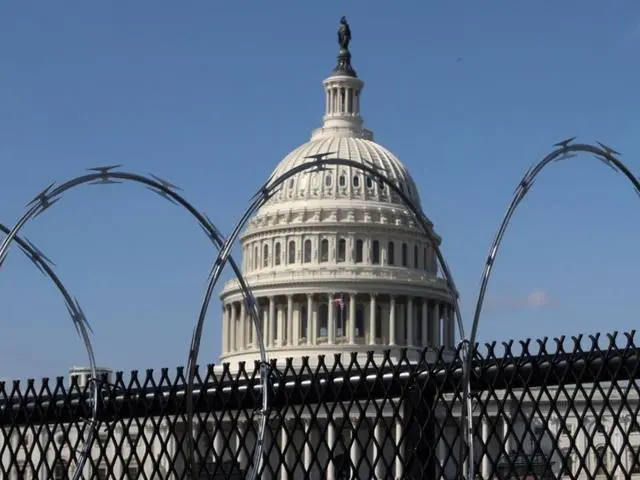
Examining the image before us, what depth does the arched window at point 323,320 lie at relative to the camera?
194500 millimetres

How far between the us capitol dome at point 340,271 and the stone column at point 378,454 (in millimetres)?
40998

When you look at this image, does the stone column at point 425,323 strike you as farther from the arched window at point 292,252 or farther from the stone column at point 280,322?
the stone column at point 280,322

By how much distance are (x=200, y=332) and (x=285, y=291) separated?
149260 millimetres

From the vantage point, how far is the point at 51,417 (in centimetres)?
5588

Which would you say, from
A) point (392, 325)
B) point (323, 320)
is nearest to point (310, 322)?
point (323, 320)

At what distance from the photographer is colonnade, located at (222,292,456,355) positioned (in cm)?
19212

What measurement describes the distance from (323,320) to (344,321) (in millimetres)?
2876

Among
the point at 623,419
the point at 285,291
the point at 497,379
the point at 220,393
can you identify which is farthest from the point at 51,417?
the point at 285,291

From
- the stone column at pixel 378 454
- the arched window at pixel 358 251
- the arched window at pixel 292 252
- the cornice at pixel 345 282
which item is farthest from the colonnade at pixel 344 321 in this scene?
the stone column at pixel 378 454

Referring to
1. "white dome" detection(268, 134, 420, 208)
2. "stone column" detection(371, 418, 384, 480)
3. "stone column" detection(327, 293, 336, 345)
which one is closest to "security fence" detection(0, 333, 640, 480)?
"stone column" detection(371, 418, 384, 480)

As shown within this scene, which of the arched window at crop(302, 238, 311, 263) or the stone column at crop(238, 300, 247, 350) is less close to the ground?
the arched window at crop(302, 238, 311, 263)

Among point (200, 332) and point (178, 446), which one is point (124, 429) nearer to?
point (178, 446)

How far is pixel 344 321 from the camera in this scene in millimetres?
193125

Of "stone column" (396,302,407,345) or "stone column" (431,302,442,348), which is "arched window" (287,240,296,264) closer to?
"stone column" (396,302,407,345)
